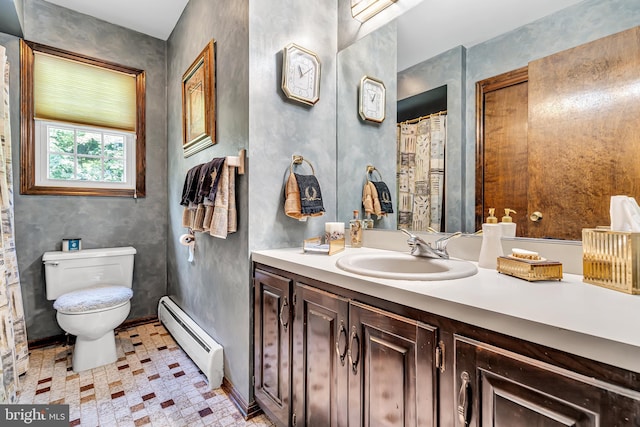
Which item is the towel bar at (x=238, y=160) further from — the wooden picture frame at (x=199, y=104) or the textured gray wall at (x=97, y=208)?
the textured gray wall at (x=97, y=208)

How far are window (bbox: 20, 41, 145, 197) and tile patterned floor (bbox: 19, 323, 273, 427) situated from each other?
51.7 inches

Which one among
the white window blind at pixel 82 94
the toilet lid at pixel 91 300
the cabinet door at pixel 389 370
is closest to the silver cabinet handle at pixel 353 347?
the cabinet door at pixel 389 370

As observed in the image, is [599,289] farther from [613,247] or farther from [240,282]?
[240,282]

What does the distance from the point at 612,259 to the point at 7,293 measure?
277 cm

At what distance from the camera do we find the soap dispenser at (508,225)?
1.15 m

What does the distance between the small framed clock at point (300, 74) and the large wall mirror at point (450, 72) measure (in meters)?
0.22

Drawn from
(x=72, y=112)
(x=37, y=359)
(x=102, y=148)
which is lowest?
(x=37, y=359)

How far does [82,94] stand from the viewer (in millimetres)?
2428

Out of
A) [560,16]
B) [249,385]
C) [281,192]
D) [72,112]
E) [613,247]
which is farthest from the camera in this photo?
[72,112]

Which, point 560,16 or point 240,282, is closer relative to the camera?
point 560,16

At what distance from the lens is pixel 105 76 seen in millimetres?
2527

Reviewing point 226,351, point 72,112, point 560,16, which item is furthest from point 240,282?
point 72,112

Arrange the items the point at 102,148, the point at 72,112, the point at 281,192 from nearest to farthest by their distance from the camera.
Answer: the point at 281,192, the point at 72,112, the point at 102,148

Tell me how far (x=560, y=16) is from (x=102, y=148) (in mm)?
3100
